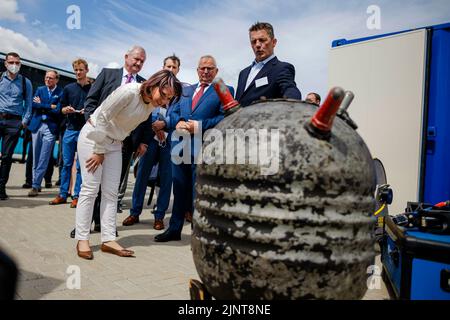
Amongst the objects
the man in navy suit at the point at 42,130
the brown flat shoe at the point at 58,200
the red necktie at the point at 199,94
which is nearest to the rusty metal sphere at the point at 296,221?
the red necktie at the point at 199,94

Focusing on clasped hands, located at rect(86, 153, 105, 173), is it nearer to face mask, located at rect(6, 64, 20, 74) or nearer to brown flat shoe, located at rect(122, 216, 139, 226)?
brown flat shoe, located at rect(122, 216, 139, 226)

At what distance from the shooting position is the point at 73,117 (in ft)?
19.1

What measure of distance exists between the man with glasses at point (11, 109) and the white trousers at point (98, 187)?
325 cm

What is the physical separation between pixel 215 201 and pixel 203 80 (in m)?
2.75

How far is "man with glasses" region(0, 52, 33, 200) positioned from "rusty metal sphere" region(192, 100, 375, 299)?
18.0 ft

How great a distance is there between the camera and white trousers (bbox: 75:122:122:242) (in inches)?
133

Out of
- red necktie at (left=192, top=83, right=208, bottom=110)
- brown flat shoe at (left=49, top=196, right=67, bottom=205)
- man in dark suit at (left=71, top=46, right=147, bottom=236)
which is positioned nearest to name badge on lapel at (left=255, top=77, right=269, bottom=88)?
red necktie at (left=192, top=83, right=208, bottom=110)

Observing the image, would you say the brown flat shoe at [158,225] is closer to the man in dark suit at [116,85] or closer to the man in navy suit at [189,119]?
the man in navy suit at [189,119]

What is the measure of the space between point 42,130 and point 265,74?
5134 mm

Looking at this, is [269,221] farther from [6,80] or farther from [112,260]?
[6,80]

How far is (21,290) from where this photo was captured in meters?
2.45

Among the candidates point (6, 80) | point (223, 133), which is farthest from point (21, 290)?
point (6, 80)

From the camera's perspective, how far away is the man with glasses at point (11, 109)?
585cm

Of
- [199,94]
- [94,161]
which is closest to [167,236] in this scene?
[94,161]
